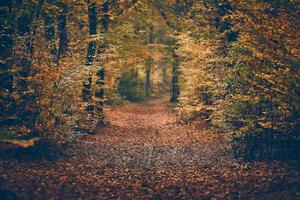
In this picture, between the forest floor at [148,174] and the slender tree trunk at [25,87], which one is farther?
the slender tree trunk at [25,87]

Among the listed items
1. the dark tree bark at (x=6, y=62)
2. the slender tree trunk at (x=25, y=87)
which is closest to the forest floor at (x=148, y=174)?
the slender tree trunk at (x=25, y=87)

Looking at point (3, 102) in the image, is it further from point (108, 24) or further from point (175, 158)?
point (108, 24)

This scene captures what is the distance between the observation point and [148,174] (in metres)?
13.4

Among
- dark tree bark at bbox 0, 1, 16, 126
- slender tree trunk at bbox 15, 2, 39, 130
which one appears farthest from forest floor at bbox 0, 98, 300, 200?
dark tree bark at bbox 0, 1, 16, 126

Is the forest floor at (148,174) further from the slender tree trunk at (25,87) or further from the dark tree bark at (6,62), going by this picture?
the dark tree bark at (6,62)

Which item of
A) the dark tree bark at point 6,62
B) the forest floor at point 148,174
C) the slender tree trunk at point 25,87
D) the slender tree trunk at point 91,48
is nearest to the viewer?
the forest floor at point 148,174

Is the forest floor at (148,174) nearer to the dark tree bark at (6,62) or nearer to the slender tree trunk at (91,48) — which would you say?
the dark tree bark at (6,62)

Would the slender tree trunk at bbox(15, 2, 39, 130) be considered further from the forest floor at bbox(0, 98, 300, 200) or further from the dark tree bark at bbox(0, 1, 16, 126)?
the forest floor at bbox(0, 98, 300, 200)

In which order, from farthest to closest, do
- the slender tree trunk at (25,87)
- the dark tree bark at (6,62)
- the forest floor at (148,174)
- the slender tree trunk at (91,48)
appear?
1. the slender tree trunk at (91,48)
2. the slender tree trunk at (25,87)
3. the dark tree bark at (6,62)
4. the forest floor at (148,174)

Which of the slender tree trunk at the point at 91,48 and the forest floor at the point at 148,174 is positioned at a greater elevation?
the slender tree trunk at the point at 91,48

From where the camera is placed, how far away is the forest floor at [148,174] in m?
10.7

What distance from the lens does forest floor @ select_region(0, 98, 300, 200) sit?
35.2 ft

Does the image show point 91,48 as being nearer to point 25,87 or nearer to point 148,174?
point 25,87

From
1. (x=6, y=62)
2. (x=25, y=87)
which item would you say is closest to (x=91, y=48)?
(x=25, y=87)
